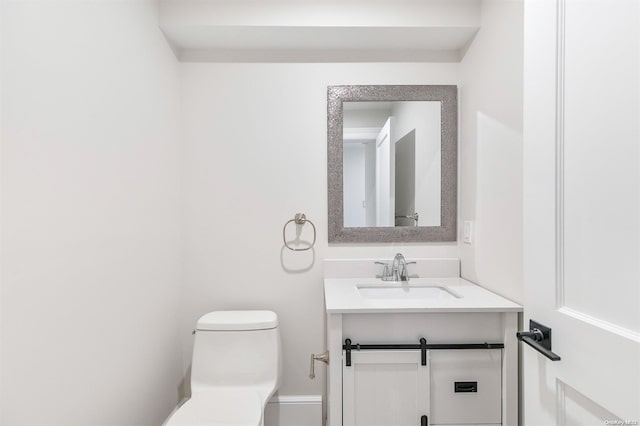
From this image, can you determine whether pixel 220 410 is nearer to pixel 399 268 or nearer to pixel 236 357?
pixel 236 357

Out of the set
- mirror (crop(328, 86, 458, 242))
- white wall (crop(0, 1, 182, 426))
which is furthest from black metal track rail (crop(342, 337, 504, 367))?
white wall (crop(0, 1, 182, 426))

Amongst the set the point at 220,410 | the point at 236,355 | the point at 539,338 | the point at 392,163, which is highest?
the point at 392,163

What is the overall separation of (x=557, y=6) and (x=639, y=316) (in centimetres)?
69

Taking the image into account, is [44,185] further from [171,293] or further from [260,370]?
[260,370]

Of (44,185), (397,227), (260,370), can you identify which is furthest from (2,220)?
(397,227)

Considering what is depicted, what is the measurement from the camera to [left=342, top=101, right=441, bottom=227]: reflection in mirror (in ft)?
5.94

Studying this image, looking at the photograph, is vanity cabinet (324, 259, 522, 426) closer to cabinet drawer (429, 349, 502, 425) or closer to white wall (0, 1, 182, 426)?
cabinet drawer (429, 349, 502, 425)

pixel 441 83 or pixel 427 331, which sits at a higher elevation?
pixel 441 83

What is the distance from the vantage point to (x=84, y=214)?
108cm

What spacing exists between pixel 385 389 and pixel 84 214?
1.25 metres

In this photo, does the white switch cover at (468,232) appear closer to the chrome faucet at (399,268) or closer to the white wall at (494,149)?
the white wall at (494,149)

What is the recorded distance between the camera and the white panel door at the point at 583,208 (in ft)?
2.04

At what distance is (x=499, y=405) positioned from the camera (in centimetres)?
129

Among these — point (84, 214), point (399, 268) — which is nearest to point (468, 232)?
point (399, 268)
